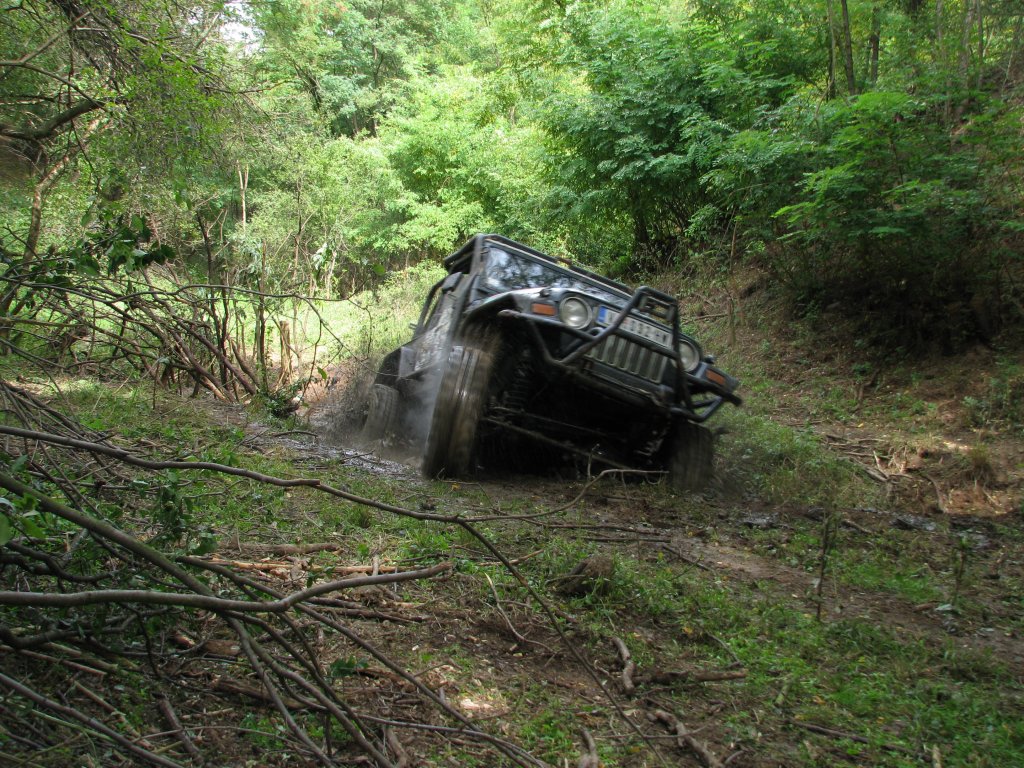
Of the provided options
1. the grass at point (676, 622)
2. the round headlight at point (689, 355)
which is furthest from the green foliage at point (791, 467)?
the round headlight at point (689, 355)

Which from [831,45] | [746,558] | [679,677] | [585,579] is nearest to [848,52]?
[831,45]

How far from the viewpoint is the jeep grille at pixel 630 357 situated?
550 cm

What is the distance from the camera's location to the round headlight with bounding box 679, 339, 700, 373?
5.75 m

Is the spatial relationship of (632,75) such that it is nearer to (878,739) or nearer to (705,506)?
(705,506)

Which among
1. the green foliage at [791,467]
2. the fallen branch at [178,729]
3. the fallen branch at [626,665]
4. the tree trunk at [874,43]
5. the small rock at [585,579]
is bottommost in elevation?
the fallen branch at [178,729]

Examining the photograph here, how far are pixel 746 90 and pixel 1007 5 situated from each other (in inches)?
136

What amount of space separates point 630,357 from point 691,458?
3.63ft

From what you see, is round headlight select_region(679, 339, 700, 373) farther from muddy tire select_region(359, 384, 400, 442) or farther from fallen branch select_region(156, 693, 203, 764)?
fallen branch select_region(156, 693, 203, 764)

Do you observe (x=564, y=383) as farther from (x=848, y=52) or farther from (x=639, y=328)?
(x=848, y=52)

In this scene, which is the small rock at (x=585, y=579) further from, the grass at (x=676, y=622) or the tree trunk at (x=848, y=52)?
the tree trunk at (x=848, y=52)

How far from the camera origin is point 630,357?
560 cm

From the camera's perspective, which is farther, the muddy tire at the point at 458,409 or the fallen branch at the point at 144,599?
the muddy tire at the point at 458,409

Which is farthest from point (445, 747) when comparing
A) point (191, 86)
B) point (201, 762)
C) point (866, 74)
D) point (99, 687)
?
point (866, 74)

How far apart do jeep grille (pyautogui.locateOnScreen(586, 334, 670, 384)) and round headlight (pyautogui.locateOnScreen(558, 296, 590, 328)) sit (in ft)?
0.71
